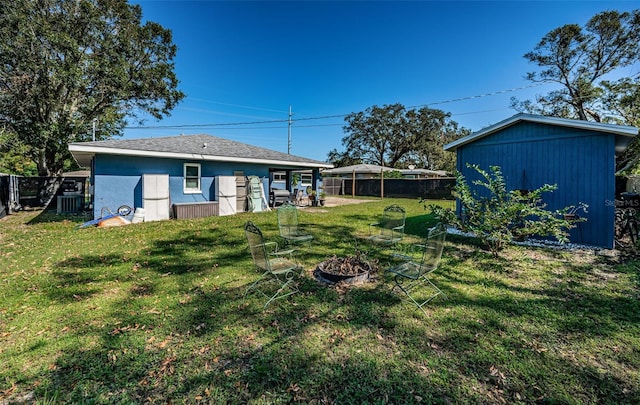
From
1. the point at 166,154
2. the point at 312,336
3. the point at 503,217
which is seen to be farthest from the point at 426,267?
the point at 166,154

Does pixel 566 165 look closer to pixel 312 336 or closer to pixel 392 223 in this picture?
pixel 392 223

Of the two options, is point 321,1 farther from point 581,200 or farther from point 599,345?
point 599,345

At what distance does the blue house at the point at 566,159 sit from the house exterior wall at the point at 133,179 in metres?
9.90

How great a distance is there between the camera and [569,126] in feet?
20.6

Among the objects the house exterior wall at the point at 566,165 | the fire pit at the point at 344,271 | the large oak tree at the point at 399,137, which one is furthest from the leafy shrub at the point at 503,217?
the large oak tree at the point at 399,137

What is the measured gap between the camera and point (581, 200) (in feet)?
20.7

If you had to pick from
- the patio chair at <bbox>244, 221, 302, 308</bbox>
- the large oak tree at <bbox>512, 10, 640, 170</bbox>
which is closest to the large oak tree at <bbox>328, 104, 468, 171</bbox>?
the large oak tree at <bbox>512, 10, 640, 170</bbox>

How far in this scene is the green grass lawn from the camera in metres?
2.12

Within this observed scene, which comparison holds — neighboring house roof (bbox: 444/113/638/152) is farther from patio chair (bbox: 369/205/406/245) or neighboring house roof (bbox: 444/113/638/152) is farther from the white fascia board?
the white fascia board

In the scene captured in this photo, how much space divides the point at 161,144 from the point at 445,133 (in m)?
34.8

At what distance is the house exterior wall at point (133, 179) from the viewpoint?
9.15 metres

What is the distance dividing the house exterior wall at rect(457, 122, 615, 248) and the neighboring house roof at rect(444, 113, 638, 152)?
0.67ft

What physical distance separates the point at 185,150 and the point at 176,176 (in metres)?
1.10

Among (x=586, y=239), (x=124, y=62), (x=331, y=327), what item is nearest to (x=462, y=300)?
(x=331, y=327)
